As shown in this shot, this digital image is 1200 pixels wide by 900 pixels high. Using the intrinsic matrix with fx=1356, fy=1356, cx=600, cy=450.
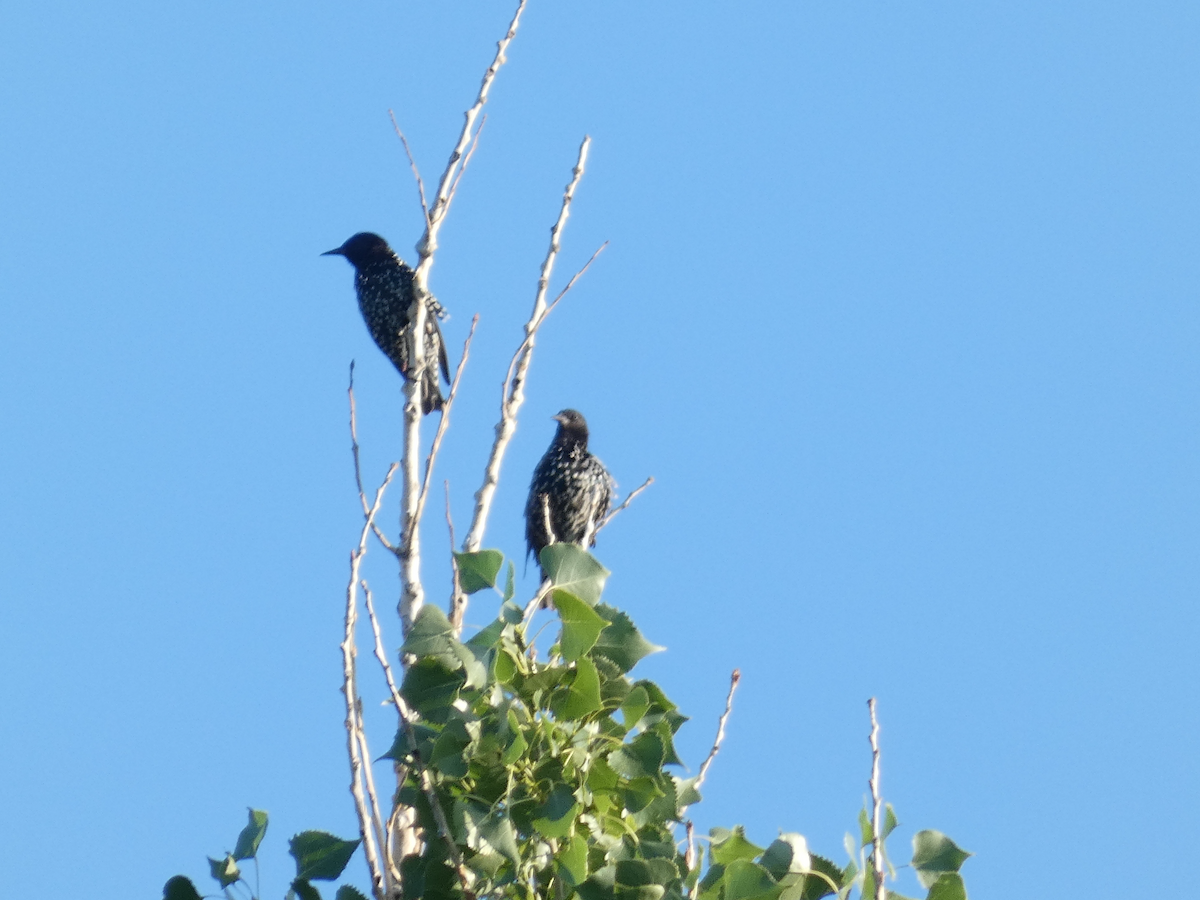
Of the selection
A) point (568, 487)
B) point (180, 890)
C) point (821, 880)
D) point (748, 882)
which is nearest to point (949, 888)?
point (821, 880)

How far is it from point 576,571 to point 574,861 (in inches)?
18.0

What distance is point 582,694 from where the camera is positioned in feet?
6.95

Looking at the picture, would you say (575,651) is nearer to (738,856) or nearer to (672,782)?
(672,782)

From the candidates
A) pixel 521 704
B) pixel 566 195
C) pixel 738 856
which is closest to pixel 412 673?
pixel 521 704

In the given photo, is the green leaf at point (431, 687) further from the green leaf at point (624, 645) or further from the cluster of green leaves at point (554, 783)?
the green leaf at point (624, 645)

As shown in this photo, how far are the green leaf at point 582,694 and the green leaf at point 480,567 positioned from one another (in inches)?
8.6

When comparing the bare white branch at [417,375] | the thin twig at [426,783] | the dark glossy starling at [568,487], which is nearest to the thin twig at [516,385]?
the bare white branch at [417,375]

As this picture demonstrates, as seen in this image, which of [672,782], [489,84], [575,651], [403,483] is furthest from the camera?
[489,84]

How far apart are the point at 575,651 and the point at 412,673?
28 centimetres

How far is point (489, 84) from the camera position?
368cm

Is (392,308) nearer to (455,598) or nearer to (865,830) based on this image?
(455,598)

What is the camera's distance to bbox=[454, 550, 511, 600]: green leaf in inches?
87.7

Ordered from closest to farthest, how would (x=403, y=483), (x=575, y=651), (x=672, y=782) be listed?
(x=575, y=651)
(x=672, y=782)
(x=403, y=483)

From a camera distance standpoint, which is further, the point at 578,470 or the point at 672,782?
the point at 578,470
